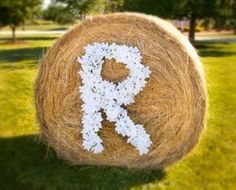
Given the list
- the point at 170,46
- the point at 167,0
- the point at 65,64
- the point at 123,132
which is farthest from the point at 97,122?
the point at 167,0

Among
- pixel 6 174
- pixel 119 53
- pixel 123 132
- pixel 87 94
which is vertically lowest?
pixel 6 174

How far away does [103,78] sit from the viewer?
23.6 feet

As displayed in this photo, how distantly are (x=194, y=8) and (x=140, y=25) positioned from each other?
55.4 feet

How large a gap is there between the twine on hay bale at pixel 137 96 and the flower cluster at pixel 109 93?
0.31ft

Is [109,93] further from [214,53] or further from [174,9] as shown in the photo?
[174,9]

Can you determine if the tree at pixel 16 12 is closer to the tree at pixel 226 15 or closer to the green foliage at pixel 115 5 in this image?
the green foliage at pixel 115 5

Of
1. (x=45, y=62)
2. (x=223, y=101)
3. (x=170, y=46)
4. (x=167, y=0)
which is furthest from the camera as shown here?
(x=167, y=0)

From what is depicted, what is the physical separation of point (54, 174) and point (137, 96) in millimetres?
1540

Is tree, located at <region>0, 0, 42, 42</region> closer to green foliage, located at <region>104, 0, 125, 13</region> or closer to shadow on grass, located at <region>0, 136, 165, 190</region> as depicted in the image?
green foliage, located at <region>104, 0, 125, 13</region>

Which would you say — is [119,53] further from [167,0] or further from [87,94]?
[167,0]

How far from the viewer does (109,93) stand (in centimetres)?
711

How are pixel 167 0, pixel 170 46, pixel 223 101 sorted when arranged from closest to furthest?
pixel 170 46 < pixel 223 101 < pixel 167 0

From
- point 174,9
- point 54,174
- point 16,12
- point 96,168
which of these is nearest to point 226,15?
point 174,9

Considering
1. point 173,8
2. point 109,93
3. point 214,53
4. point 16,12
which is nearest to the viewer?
point 109,93
